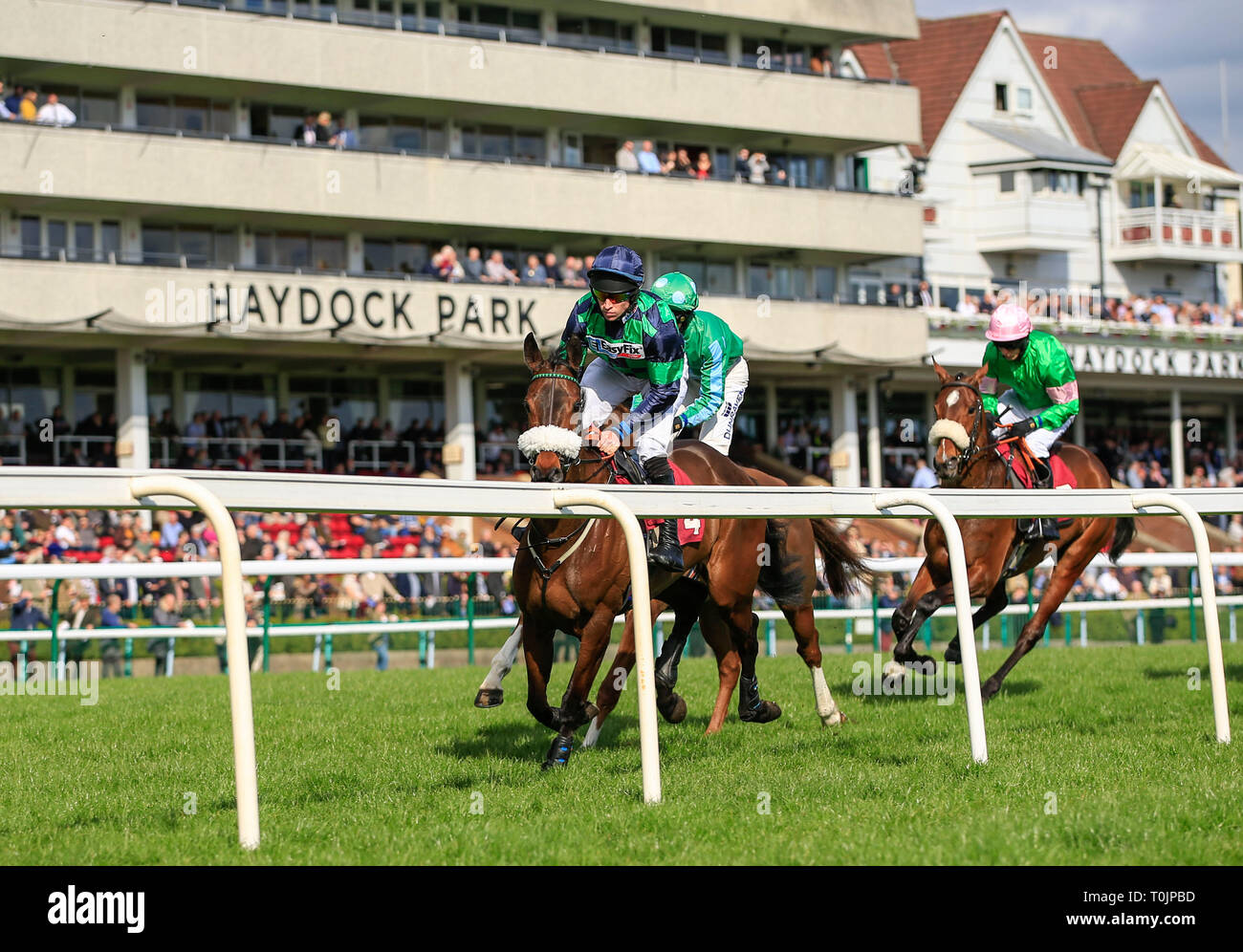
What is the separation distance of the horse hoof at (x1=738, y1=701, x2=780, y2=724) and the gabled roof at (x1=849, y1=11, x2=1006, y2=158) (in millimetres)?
35296

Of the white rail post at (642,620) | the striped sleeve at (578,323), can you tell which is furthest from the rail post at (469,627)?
the white rail post at (642,620)

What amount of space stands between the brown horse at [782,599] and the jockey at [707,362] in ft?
1.30

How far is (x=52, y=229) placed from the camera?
85.4ft

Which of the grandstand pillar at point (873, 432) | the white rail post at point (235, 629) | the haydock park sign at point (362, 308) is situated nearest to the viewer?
the white rail post at point (235, 629)

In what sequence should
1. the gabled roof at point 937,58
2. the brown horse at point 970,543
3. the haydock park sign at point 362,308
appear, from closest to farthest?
the brown horse at point 970,543
the haydock park sign at point 362,308
the gabled roof at point 937,58

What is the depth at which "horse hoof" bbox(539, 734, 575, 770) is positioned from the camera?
595 cm

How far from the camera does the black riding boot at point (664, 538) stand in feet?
21.7

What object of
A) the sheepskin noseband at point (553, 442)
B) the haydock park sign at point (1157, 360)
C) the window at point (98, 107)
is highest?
the window at point (98, 107)

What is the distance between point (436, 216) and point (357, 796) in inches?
924

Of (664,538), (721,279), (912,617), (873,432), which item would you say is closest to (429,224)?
(721,279)

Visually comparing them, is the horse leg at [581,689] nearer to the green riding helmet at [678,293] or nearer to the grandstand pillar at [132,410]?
the green riding helmet at [678,293]
